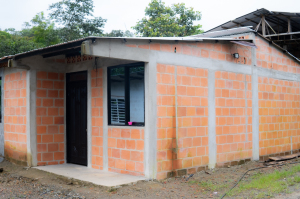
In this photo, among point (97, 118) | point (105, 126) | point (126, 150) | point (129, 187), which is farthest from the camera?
point (97, 118)

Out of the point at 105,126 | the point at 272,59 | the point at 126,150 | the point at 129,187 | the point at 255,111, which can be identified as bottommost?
the point at 129,187

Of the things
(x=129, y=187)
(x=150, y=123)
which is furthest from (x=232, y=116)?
(x=129, y=187)

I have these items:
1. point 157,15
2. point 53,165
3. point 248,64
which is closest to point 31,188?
point 53,165

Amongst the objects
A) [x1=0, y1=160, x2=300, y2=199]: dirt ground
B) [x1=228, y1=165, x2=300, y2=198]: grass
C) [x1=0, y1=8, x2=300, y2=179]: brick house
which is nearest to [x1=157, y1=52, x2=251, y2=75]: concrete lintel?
[x1=0, y1=8, x2=300, y2=179]: brick house

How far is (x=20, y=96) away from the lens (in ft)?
27.7

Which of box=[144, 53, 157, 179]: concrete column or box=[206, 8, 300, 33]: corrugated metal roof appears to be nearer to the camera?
box=[144, 53, 157, 179]: concrete column

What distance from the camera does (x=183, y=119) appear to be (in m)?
7.28

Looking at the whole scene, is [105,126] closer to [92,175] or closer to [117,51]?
[92,175]

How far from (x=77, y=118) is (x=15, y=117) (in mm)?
1732

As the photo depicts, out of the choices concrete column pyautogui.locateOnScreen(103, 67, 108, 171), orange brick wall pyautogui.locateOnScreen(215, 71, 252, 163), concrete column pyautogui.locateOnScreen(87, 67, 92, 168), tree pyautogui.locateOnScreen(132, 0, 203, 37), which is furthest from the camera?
tree pyautogui.locateOnScreen(132, 0, 203, 37)

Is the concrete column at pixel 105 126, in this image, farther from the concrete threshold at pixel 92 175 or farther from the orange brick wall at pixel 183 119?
the orange brick wall at pixel 183 119

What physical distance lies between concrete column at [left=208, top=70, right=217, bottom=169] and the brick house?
25 millimetres

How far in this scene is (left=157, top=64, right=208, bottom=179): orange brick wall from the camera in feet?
22.4

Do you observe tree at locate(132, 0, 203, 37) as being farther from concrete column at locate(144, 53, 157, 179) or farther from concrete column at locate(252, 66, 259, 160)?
concrete column at locate(144, 53, 157, 179)
